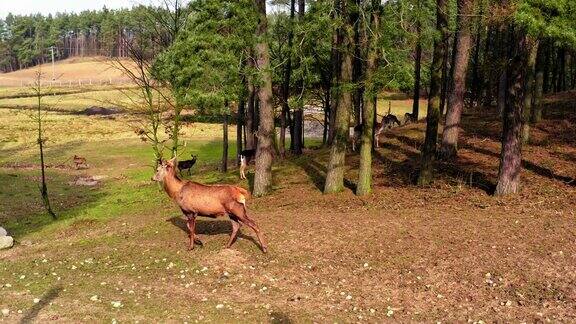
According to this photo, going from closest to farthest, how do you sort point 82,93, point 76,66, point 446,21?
point 446,21, point 82,93, point 76,66

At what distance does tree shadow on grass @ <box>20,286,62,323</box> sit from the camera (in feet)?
34.4

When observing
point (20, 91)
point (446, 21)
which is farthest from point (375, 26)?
point (20, 91)

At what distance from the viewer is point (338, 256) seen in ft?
42.7

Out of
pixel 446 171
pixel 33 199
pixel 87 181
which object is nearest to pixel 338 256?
pixel 446 171

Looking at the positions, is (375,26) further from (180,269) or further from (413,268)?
(180,269)

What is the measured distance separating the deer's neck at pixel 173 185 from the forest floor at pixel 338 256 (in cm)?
147

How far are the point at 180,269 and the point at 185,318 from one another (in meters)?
2.82

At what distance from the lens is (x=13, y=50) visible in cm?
18850

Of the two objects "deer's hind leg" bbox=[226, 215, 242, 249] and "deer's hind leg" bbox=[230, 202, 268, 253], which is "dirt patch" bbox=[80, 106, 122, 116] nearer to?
"deer's hind leg" bbox=[226, 215, 242, 249]

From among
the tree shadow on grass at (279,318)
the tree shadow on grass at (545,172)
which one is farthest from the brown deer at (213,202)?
the tree shadow on grass at (545,172)

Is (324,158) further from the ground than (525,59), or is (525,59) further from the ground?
(525,59)

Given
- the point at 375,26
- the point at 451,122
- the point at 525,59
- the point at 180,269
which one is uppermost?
the point at 375,26

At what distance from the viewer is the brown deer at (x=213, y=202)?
13477mm

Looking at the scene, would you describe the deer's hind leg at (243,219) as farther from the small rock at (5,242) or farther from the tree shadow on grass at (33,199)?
the tree shadow on grass at (33,199)
